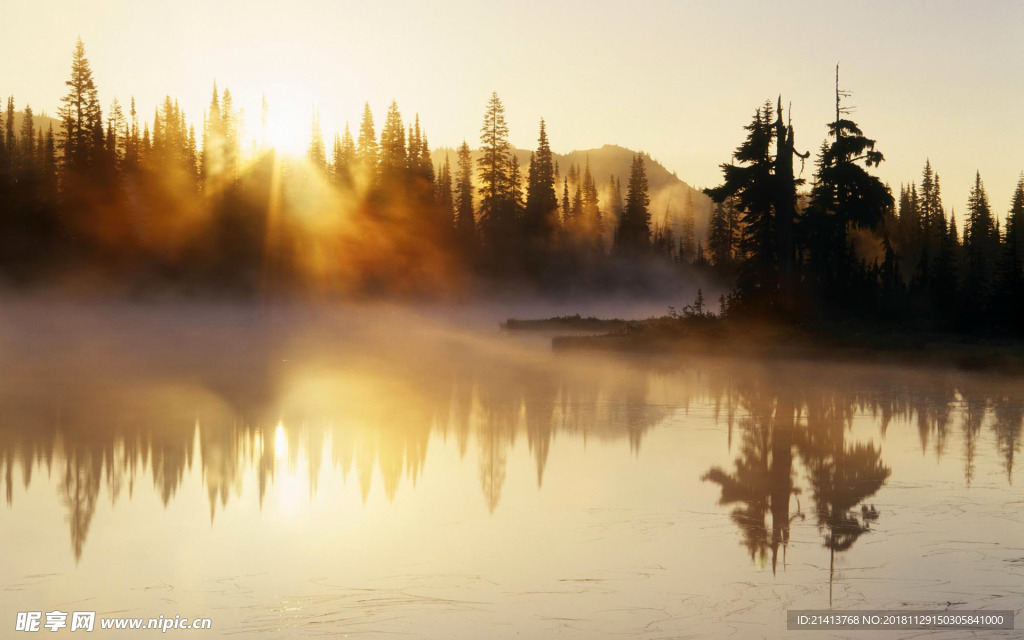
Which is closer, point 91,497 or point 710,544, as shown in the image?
point 710,544

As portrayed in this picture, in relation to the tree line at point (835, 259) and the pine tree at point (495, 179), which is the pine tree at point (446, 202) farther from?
the tree line at point (835, 259)

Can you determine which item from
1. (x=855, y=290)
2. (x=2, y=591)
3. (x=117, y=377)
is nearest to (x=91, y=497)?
(x=2, y=591)

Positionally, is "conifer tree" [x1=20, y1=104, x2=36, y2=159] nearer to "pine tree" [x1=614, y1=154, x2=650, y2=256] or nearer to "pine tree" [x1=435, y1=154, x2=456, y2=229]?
"pine tree" [x1=435, y1=154, x2=456, y2=229]

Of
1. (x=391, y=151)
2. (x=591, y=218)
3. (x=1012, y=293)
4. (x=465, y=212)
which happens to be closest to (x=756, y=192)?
(x=1012, y=293)

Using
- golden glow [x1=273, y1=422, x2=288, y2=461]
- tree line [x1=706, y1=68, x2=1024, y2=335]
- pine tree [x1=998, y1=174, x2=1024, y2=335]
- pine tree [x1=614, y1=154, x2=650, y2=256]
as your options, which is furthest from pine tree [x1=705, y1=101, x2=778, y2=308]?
pine tree [x1=614, y1=154, x2=650, y2=256]

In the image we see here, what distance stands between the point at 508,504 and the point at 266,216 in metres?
85.1

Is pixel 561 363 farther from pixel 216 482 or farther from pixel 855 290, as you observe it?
pixel 216 482

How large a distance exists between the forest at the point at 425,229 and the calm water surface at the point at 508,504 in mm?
18805

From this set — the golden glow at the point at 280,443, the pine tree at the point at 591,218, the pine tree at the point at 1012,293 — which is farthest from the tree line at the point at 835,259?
the pine tree at the point at 591,218

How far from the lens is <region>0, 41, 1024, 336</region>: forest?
44.5 metres

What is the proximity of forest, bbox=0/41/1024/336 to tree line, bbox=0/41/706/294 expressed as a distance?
187mm

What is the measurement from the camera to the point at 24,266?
7038 centimetres

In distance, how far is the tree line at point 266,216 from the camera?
75938mm

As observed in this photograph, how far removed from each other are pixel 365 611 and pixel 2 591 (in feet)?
11.0
